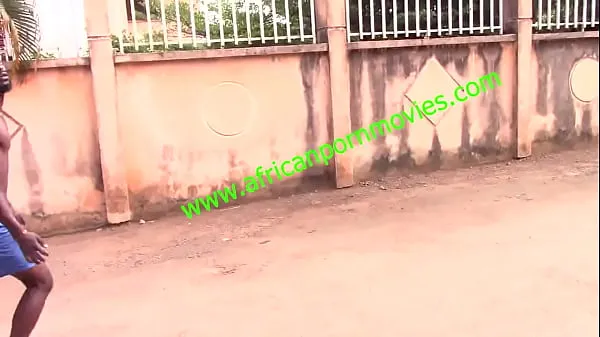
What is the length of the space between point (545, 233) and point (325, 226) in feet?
5.31

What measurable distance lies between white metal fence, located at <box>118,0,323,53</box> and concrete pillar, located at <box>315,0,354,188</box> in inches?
5.4

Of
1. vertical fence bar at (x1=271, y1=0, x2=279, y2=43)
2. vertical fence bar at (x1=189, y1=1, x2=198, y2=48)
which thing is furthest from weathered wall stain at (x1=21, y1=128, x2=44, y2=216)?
vertical fence bar at (x1=271, y1=0, x2=279, y2=43)

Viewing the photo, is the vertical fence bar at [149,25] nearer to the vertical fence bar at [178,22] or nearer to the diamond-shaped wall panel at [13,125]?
the vertical fence bar at [178,22]

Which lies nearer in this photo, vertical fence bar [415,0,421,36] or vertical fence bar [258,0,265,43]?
vertical fence bar [258,0,265,43]

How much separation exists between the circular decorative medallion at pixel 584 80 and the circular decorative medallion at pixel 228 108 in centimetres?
366

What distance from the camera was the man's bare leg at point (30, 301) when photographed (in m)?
2.64

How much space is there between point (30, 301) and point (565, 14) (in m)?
6.19

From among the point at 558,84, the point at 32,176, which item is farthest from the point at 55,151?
the point at 558,84

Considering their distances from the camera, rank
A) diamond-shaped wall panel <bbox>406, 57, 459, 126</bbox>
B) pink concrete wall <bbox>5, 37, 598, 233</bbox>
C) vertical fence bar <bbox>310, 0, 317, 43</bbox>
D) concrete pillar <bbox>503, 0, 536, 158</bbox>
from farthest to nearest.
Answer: concrete pillar <bbox>503, 0, 536, 158</bbox>
diamond-shaped wall panel <bbox>406, 57, 459, 126</bbox>
vertical fence bar <bbox>310, 0, 317, 43</bbox>
pink concrete wall <bbox>5, 37, 598, 233</bbox>

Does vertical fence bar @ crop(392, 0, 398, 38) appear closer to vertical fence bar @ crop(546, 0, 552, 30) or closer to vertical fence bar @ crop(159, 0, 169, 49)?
vertical fence bar @ crop(546, 0, 552, 30)

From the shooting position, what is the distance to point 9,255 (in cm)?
254

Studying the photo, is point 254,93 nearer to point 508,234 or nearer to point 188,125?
point 188,125

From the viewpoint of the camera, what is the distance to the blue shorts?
254 centimetres

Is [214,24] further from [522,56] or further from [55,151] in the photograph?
[522,56]
